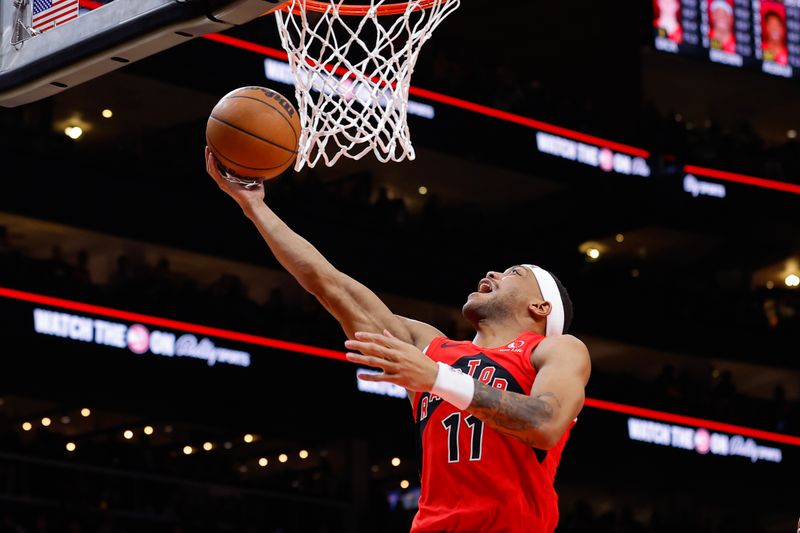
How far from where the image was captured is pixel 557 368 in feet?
13.1

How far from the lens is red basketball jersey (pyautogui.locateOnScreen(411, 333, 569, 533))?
402 cm

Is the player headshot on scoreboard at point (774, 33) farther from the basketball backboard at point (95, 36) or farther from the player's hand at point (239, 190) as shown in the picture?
the basketball backboard at point (95, 36)

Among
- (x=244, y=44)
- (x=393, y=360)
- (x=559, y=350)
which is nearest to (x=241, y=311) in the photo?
(x=244, y=44)

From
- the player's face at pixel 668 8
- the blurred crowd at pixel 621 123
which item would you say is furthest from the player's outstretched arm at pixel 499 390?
the player's face at pixel 668 8

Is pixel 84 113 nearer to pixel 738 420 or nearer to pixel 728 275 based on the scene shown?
pixel 738 420

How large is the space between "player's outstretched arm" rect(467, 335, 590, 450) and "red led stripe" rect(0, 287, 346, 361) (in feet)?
34.2

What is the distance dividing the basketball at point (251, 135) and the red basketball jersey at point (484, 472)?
38.2 inches

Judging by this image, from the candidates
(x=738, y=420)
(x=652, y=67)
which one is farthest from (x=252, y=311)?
(x=652, y=67)

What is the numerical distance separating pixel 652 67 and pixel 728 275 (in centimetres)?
380

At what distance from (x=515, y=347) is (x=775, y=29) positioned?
49.6ft

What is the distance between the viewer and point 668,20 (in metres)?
18.0

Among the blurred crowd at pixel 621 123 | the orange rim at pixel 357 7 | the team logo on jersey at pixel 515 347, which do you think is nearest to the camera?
the team logo on jersey at pixel 515 347

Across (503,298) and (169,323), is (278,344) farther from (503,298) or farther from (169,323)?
(503,298)

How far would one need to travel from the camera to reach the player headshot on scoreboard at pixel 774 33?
18.1 m
